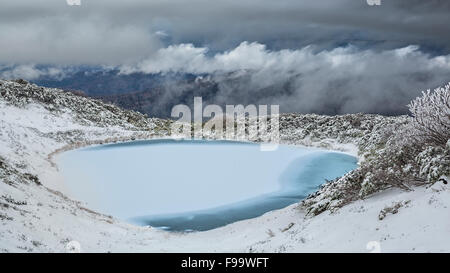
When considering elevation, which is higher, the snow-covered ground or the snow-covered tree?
the snow-covered tree

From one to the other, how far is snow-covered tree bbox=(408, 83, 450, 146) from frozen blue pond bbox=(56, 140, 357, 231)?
11.5 metres

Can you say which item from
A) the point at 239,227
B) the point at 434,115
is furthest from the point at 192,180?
the point at 434,115

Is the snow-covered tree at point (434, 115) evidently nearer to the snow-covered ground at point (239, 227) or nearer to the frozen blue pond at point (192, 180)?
the snow-covered ground at point (239, 227)

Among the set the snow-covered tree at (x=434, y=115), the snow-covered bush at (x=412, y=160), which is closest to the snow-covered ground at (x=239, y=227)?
the snow-covered bush at (x=412, y=160)

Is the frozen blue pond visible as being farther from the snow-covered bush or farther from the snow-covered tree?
the snow-covered tree

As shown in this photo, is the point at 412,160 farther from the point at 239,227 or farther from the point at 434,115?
the point at 239,227

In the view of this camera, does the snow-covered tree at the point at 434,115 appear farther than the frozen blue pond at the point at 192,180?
No

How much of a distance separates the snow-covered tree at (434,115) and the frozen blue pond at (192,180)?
37.8 ft

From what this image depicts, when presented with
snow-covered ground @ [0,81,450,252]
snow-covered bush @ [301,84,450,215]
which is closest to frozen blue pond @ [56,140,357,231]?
snow-covered ground @ [0,81,450,252]

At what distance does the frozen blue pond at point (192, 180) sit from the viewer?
2252cm

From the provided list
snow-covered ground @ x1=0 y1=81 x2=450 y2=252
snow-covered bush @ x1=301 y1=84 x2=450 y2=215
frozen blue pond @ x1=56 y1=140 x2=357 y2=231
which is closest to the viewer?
snow-covered ground @ x1=0 y1=81 x2=450 y2=252

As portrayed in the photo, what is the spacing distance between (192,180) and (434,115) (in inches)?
826

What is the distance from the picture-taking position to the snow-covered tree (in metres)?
12.1
